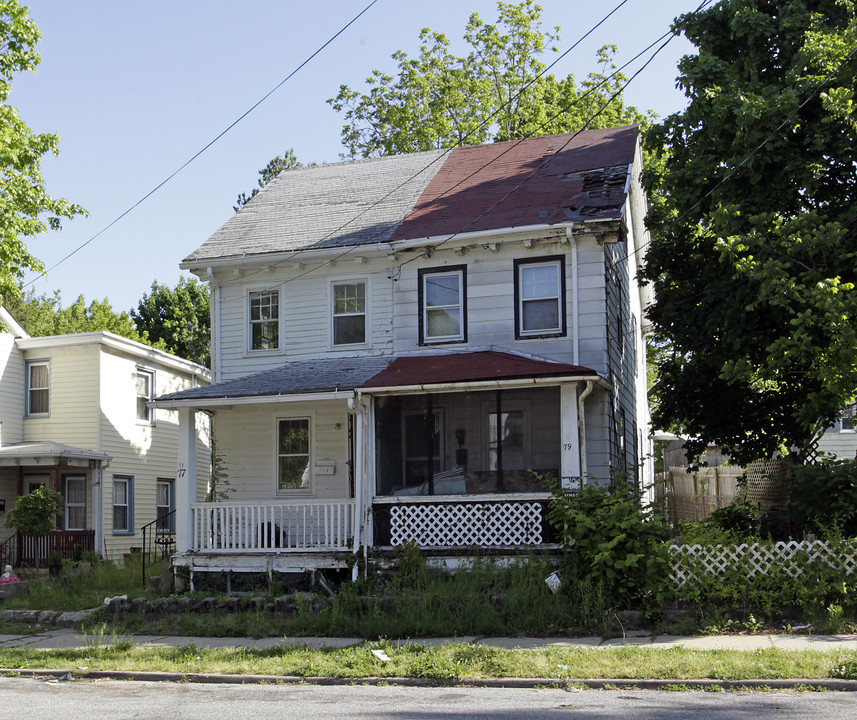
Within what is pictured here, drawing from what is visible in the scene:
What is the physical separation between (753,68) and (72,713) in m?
14.4

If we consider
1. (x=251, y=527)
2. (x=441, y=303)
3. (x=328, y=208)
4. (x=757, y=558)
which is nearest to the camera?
(x=757, y=558)

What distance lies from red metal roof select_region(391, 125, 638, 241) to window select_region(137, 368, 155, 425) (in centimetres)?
1032

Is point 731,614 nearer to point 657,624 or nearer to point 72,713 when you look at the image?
point 657,624

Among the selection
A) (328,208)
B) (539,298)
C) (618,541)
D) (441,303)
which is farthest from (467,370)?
(328,208)

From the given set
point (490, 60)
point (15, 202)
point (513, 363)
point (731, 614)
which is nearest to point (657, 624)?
point (731, 614)

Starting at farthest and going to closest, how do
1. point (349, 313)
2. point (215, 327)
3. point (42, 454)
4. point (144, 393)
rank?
point (144, 393)
point (42, 454)
point (215, 327)
point (349, 313)

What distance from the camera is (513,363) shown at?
1587cm

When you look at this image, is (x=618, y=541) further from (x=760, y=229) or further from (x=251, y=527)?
(x=251, y=527)

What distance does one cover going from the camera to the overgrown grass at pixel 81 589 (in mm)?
15695

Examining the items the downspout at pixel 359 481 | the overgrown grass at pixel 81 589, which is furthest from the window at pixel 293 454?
the overgrown grass at pixel 81 589

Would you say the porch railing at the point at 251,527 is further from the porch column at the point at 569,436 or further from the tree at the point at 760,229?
the tree at the point at 760,229

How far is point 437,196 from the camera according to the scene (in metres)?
20.2

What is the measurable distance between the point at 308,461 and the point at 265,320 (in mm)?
3080

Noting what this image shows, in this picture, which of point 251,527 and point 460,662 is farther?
point 251,527
